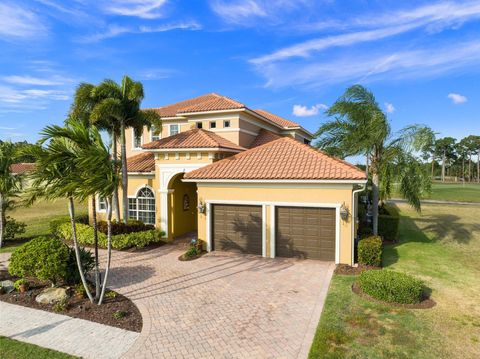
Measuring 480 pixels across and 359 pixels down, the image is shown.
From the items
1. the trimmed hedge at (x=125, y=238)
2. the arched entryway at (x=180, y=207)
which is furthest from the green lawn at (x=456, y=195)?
the trimmed hedge at (x=125, y=238)

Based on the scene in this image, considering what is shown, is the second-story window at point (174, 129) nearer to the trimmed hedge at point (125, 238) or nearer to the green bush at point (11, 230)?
the trimmed hedge at point (125, 238)

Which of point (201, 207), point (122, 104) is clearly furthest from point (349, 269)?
point (122, 104)

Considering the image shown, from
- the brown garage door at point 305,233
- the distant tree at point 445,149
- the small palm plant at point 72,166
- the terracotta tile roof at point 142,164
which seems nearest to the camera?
the small palm plant at point 72,166

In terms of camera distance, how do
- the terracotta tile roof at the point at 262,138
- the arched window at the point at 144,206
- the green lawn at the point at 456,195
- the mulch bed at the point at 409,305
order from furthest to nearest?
1. the green lawn at the point at 456,195
2. the terracotta tile roof at the point at 262,138
3. the arched window at the point at 144,206
4. the mulch bed at the point at 409,305

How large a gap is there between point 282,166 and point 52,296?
10.3m

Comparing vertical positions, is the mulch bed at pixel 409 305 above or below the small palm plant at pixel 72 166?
below

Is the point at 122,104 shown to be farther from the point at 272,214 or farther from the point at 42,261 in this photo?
the point at 272,214

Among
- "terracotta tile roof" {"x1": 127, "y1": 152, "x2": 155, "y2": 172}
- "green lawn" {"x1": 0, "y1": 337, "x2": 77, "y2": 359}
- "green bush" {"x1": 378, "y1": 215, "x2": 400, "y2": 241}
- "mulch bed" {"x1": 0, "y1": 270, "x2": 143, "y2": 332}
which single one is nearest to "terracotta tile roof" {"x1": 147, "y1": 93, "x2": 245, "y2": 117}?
"terracotta tile roof" {"x1": 127, "y1": 152, "x2": 155, "y2": 172}

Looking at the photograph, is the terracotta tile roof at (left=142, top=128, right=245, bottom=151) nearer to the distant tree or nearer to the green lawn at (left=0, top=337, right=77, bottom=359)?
the green lawn at (left=0, top=337, right=77, bottom=359)

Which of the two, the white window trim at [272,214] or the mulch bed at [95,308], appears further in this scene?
the white window trim at [272,214]

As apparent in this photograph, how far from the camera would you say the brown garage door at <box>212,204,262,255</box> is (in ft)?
48.6

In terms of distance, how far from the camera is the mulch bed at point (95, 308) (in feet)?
27.0

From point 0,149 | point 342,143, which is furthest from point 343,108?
point 0,149

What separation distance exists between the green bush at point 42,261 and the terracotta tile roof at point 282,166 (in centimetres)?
681
